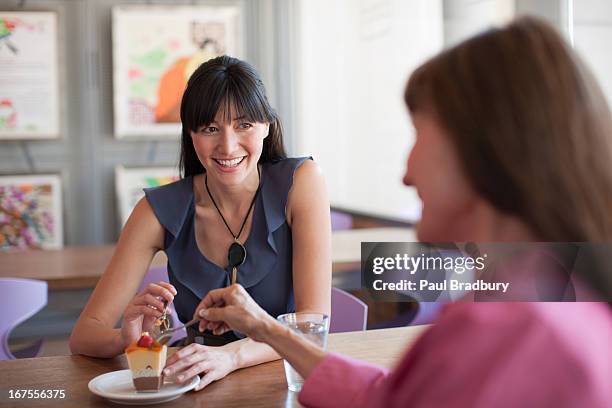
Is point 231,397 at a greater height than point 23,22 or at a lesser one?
lesser

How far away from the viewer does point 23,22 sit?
14.9 ft

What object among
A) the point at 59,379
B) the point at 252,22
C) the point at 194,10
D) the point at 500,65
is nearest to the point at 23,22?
the point at 194,10

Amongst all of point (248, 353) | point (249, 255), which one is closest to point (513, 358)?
point (248, 353)

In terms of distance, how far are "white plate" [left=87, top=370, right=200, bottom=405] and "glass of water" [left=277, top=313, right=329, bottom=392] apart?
6.9 inches

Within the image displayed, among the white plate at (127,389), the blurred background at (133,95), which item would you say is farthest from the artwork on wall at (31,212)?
the white plate at (127,389)

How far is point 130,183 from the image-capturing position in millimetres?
4766

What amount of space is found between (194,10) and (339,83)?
1.04 m

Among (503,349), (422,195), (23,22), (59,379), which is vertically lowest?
(59,379)

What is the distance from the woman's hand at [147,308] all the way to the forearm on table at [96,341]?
0.16 feet

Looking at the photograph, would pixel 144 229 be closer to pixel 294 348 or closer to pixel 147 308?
pixel 147 308

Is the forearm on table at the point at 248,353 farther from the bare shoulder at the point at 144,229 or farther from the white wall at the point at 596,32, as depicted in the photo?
the white wall at the point at 596,32

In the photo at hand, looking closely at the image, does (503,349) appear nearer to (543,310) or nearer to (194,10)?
(543,310)

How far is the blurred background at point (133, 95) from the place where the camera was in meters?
4.52

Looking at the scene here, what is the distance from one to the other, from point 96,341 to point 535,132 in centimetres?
127
